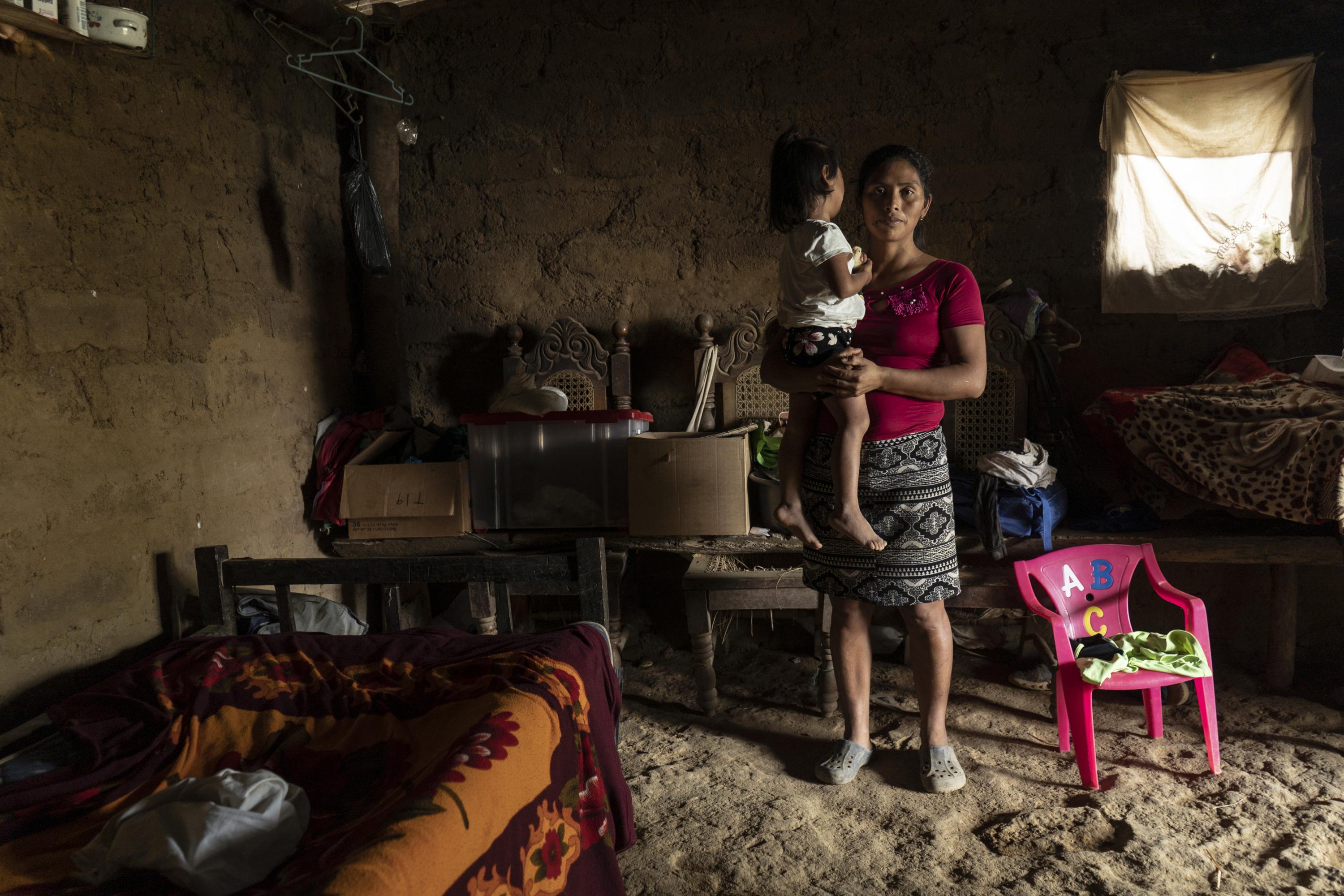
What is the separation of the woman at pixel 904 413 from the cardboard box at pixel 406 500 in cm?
149

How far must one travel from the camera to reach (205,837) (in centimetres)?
130

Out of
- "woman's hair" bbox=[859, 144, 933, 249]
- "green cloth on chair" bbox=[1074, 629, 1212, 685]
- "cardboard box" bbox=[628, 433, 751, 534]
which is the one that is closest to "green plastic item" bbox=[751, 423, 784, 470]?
"cardboard box" bbox=[628, 433, 751, 534]

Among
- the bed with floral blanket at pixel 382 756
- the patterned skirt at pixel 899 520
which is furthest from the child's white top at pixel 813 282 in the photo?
the bed with floral blanket at pixel 382 756

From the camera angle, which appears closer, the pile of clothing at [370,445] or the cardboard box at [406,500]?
the cardboard box at [406,500]

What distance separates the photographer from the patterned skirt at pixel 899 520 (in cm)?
223

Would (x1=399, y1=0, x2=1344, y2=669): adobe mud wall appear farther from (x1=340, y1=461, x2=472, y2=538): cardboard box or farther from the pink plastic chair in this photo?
the pink plastic chair

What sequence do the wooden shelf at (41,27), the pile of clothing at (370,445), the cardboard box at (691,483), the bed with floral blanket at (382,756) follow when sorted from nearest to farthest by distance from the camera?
the bed with floral blanket at (382,756)
the wooden shelf at (41,27)
the cardboard box at (691,483)
the pile of clothing at (370,445)

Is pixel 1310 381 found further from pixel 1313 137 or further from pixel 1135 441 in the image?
pixel 1313 137

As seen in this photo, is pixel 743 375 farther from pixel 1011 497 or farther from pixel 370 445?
pixel 370 445

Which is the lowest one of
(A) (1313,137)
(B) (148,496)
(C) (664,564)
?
(C) (664,564)

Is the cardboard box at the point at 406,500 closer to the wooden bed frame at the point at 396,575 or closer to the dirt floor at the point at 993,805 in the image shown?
the wooden bed frame at the point at 396,575

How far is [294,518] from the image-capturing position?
10.9ft

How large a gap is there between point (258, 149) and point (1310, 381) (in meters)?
4.00

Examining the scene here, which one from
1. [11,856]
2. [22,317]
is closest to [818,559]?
[11,856]
